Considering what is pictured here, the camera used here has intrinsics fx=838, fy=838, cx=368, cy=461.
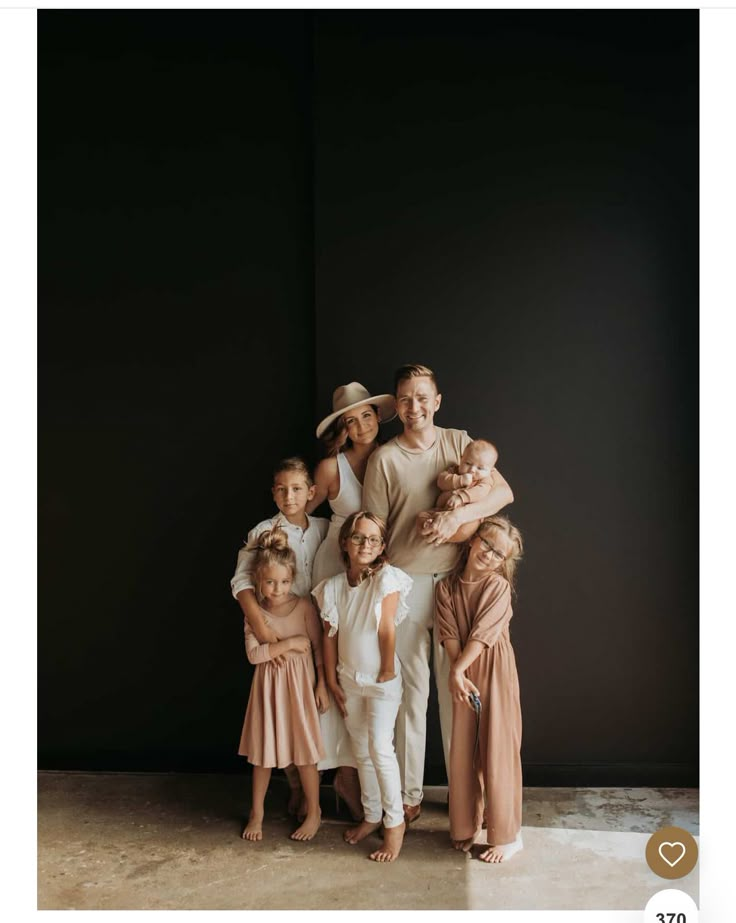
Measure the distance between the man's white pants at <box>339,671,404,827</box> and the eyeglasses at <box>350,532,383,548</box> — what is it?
48 centimetres

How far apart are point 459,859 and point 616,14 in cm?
338

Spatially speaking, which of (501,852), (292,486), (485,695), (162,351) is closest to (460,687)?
(485,695)

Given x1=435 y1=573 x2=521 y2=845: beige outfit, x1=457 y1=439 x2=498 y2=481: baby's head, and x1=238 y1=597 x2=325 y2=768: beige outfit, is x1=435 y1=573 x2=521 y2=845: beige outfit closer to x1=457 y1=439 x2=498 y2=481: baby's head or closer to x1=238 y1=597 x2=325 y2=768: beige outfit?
x1=457 y1=439 x2=498 y2=481: baby's head

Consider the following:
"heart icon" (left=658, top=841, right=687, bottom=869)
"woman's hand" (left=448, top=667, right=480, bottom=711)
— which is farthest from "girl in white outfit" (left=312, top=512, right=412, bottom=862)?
"heart icon" (left=658, top=841, right=687, bottom=869)

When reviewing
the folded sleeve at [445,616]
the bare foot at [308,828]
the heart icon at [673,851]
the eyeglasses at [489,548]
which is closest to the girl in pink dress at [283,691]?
the bare foot at [308,828]

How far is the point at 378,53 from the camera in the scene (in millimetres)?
3500

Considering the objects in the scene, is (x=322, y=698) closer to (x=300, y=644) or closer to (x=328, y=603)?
(x=300, y=644)

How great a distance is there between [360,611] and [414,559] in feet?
0.96

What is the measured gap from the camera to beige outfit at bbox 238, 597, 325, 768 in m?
3.09

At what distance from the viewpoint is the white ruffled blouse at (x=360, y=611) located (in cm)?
301

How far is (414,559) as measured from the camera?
315 centimetres

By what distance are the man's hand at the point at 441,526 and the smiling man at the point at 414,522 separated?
0.03 m
